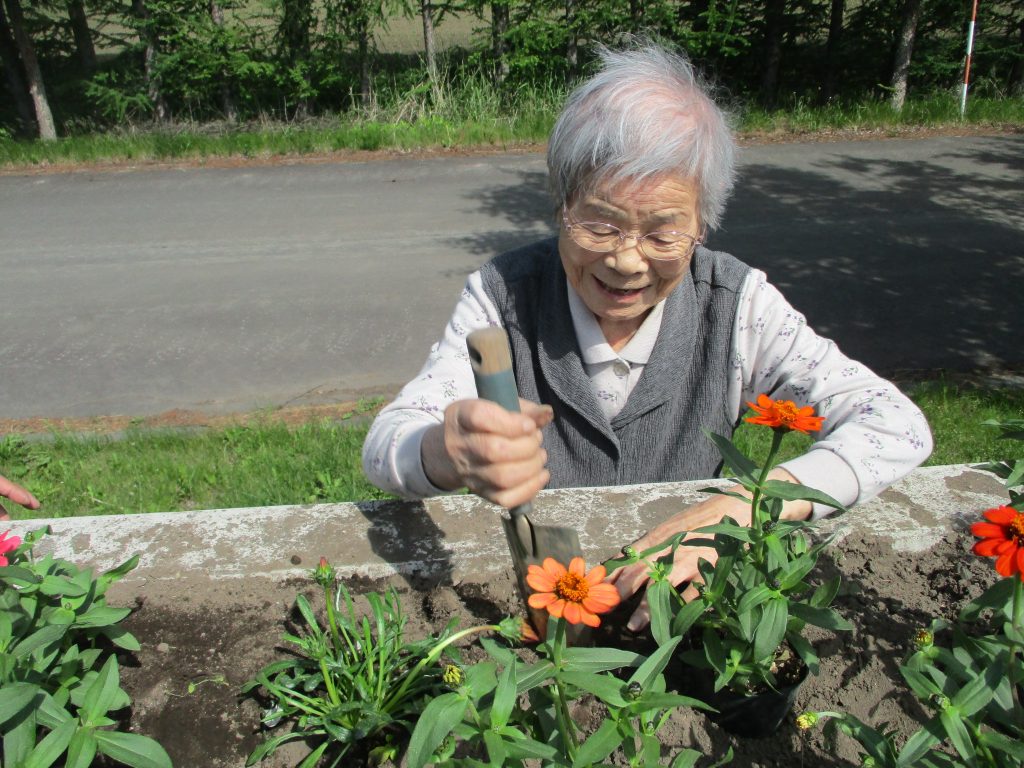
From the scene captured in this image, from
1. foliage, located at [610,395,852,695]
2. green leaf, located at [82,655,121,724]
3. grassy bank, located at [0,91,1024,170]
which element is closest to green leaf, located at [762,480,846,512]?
foliage, located at [610,395,852,695]

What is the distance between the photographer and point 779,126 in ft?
31.4

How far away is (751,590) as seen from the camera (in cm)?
127

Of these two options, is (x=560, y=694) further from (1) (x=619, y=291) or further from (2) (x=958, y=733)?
(1) (x=619, y=291)

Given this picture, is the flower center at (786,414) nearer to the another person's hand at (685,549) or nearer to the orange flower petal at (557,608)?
the another person's hand at (685,549)

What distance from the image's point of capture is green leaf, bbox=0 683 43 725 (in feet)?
3.58

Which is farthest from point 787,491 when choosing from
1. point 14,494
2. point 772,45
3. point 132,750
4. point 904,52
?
point 772,45

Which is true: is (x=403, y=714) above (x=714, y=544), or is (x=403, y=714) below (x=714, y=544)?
below

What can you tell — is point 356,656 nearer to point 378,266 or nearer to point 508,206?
point 378,266

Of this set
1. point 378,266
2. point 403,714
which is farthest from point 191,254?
point 403,714

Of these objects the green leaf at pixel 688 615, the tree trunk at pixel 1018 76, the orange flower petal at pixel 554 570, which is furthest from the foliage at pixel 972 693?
the tree trunk at pixel 1018 76

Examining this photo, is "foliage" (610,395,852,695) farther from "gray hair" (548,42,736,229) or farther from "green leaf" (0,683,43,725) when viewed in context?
"green leaf" (0,683,43,725)

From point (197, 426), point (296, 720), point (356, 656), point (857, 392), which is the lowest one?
point (197, 426)

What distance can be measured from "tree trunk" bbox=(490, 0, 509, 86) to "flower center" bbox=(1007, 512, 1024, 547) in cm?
1029

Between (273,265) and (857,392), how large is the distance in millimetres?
5341
